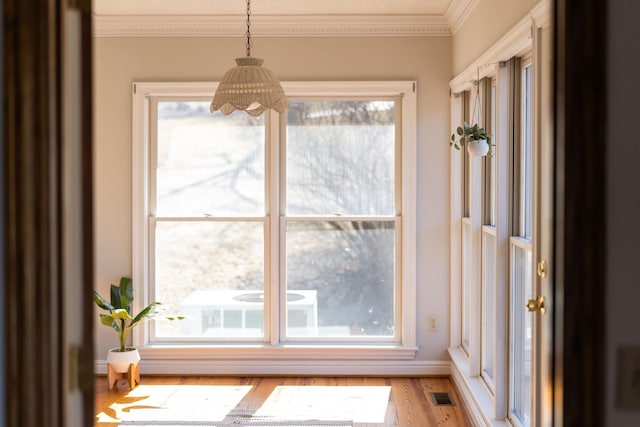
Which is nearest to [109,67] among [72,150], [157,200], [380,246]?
[157,200]

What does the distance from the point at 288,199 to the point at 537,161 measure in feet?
8.42

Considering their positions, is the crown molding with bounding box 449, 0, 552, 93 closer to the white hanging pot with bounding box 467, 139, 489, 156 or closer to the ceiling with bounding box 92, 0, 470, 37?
the white hanging pot with bounding box 467, 139, 489, 156

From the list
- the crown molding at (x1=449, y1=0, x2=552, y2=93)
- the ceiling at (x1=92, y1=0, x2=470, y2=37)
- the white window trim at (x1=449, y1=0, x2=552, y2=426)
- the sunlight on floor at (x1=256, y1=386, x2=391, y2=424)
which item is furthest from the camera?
the ceiling at (x1=92, y1=0, x2=470, y2=37)

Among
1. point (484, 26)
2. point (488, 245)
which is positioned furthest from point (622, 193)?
point (488, 245)

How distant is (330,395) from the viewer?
4.63m

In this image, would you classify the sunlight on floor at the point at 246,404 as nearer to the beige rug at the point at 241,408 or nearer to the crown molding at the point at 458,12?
the beige rug at the point at 241,408

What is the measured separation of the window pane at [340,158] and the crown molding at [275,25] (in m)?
0.48

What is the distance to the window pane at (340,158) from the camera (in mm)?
5066

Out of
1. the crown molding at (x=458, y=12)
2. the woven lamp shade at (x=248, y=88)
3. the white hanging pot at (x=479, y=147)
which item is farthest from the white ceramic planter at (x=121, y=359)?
the crown molding at (x=458, y=12)

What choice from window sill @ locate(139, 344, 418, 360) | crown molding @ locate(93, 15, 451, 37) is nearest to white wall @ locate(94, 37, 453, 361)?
crown molding @ locate(93, 15, 451, 37)

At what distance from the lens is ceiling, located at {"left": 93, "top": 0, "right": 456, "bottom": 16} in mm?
4504

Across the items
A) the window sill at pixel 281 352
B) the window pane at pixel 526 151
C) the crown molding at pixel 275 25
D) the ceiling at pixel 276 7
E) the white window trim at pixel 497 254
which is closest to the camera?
the white window trim at pixel 497 254

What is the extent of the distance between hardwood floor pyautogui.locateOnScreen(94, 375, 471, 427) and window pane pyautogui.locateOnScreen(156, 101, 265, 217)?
1.14 meters

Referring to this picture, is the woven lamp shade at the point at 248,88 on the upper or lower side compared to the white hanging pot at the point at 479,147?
upper
